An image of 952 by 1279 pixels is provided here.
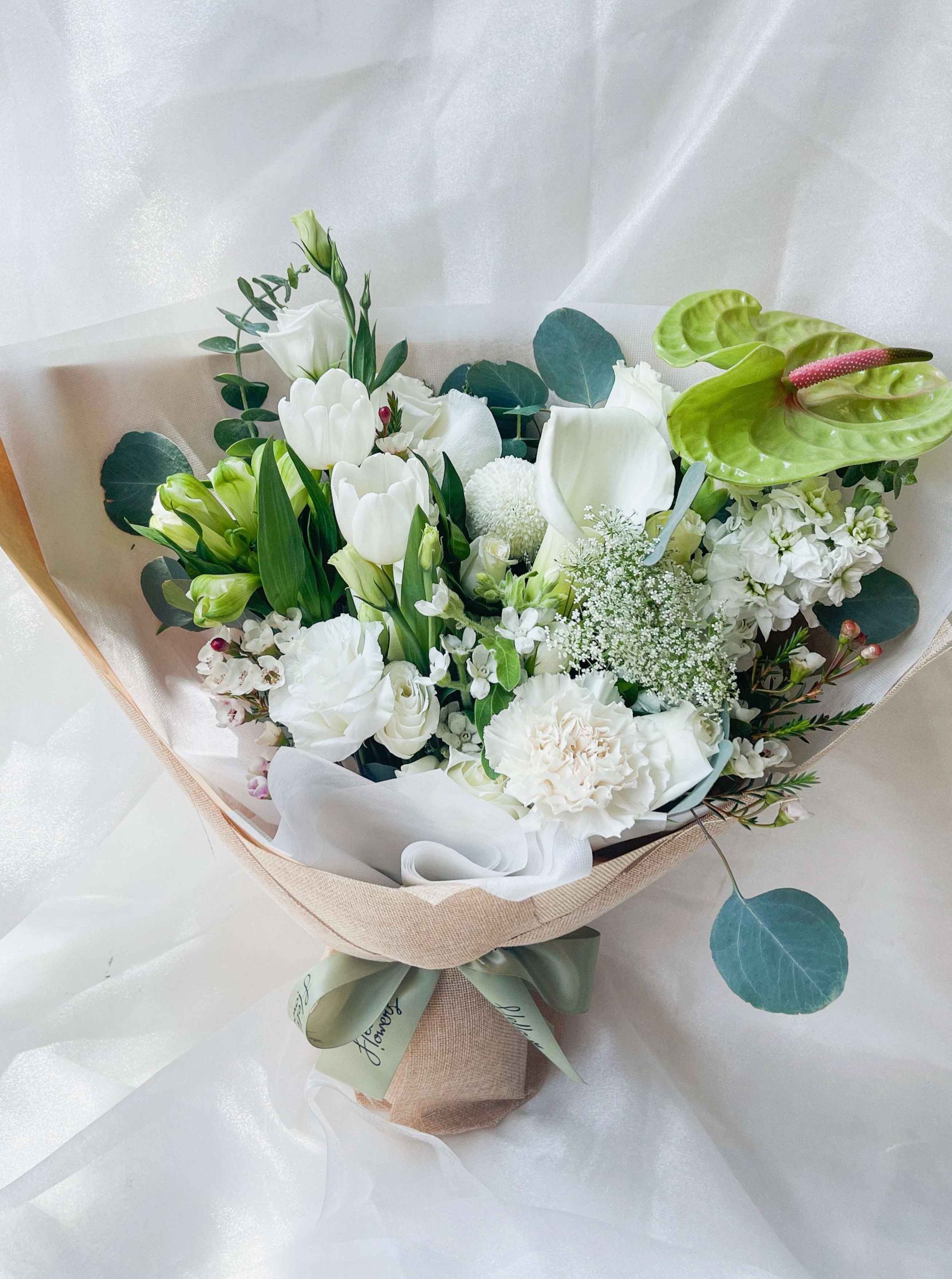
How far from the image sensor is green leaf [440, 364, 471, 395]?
0.65 m

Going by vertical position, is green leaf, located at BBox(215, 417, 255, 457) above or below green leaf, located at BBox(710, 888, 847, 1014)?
above

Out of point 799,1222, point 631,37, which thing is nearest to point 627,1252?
point 799,1222

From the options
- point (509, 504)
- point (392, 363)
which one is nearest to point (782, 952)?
point (509, 504)

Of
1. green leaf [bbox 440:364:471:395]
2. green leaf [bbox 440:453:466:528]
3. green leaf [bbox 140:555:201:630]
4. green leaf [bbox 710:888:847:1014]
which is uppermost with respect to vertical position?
green leaf [bbox 440:364:471:395]

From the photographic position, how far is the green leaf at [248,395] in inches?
25.0

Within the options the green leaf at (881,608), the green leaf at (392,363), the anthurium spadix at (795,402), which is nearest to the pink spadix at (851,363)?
the anthurium spadix at (795,402)

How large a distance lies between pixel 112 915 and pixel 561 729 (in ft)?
2.03

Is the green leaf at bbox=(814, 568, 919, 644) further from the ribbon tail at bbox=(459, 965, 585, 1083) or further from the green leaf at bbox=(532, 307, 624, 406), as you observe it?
the ribbon tail at bbox=(459, 965, 585, 1083)

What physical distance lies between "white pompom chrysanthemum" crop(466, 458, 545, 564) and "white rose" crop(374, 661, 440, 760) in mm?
94

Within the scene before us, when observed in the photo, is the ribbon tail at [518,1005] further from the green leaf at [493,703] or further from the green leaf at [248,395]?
the green leaf at [248,395]

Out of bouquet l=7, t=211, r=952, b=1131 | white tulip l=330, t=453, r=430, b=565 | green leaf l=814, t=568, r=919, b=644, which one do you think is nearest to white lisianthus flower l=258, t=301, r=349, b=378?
bouquet l=7, t=211, r=952, b=1131

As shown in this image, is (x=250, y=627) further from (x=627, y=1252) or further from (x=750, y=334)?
(x=627, y=1252)

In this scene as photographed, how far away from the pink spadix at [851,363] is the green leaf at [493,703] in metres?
0.23

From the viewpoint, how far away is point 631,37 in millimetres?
666
